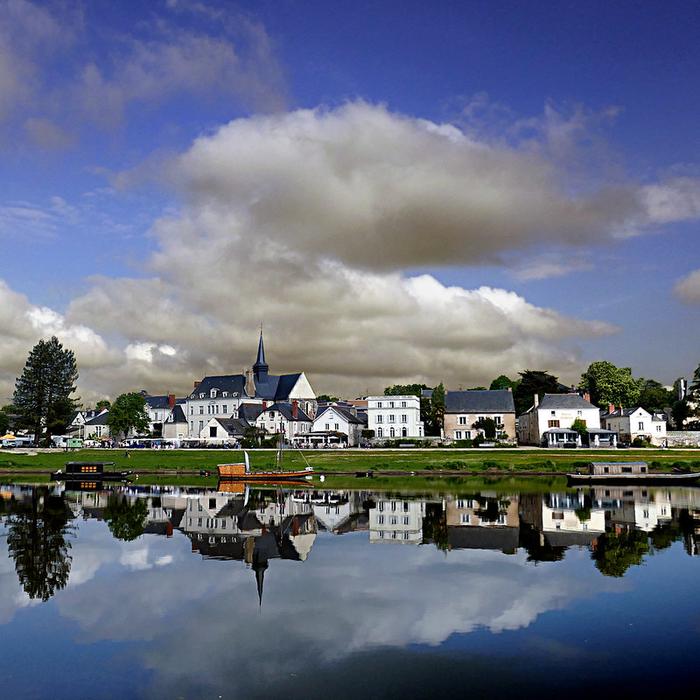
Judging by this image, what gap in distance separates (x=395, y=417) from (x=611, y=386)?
49005 mm

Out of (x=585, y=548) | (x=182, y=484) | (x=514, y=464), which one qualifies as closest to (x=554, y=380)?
(x=514, y=464)

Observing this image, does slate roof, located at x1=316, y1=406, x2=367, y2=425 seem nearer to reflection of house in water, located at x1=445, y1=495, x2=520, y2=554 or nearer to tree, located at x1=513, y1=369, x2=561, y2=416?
tree, located at x1=513, y1=369, x2=561, y2=416

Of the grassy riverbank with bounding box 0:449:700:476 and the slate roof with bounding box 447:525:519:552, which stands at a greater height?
the grassy riverbank with bounding box 0:449:700:476

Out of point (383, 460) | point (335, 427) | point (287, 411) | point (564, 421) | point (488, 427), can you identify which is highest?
point (287, 411)

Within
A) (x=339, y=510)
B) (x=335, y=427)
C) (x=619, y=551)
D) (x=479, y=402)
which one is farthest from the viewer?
(x=335, y=427)

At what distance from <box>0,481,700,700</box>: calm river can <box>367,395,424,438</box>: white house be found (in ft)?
233

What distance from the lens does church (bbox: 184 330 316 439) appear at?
134 m

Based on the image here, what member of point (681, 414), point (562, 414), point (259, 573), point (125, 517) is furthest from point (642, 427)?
point (259, 573)

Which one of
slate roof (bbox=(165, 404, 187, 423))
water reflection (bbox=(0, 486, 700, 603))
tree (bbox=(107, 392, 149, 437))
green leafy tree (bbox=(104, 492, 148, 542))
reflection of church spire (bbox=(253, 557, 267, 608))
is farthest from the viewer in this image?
slate roof (bbox=(165, 404, 187, 423))

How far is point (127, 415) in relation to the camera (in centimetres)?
11831

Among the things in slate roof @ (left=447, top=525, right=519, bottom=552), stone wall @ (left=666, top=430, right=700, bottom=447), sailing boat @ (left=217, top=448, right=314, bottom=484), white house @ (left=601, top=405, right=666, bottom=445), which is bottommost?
slate roof @ (left=447, top=525, right=519, bottom=552)

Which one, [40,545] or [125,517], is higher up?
[125,517]

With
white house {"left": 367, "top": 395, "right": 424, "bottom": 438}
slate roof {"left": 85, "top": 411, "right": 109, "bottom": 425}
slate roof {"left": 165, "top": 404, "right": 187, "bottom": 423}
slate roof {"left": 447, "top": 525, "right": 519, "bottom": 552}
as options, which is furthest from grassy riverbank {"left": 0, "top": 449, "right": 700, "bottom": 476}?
slate roof {"left": 85, "top": 411, "right": 109, "bottom": 425}

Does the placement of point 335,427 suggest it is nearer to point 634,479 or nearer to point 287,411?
point 287,411
